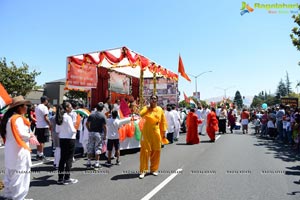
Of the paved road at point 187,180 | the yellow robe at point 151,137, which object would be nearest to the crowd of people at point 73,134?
Answer: the yellow robe at point 151,137

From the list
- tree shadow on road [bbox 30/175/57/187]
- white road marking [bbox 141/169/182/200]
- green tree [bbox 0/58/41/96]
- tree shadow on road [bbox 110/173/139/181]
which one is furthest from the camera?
green tree [bbox 0/58/41/96]

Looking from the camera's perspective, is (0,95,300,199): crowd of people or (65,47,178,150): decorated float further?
(65,47,178,150): decorated float

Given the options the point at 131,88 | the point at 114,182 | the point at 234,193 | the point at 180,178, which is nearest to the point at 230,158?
the point at 180,178

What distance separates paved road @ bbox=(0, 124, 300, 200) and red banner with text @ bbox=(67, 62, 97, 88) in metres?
3.40

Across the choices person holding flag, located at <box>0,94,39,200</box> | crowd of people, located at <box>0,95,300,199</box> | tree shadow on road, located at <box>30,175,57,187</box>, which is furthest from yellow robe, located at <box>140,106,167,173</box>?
person holding flag, located at <box>0,94,39,200</box>

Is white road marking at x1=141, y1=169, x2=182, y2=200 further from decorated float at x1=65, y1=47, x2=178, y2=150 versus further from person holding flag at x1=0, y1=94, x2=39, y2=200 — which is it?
decorated float at x1=65, y1=47, x2=178, y2=150

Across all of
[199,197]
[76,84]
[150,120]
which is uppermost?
[76,84]

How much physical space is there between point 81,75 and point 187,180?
6.94 metres

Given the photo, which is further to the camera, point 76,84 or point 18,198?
point 76,84

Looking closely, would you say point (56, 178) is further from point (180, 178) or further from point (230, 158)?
point (230, 158)

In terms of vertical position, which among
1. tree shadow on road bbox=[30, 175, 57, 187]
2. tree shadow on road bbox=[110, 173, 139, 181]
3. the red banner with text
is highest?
the red banner with text

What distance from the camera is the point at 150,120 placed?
688 centimetres

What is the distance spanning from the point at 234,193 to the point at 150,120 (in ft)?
8.35

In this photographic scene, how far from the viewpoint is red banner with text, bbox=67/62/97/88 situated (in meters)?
Result: 10.8
